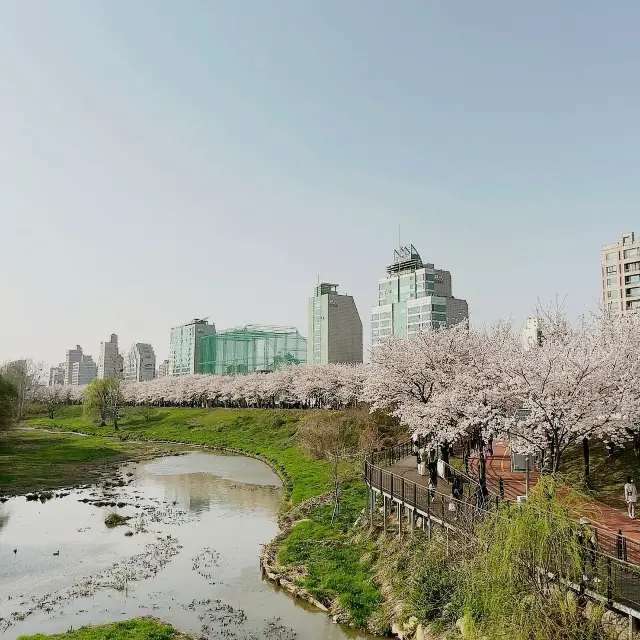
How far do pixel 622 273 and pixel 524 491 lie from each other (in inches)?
3334

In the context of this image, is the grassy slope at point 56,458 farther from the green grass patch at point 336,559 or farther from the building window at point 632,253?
the building window at point 632,253

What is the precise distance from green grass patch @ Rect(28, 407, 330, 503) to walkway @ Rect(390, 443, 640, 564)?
10.7m

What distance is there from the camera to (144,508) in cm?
4156

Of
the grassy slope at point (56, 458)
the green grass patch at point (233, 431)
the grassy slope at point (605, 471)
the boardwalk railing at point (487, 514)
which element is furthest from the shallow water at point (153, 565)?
the grassy slope at point (605, 471)

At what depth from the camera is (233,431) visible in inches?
3472

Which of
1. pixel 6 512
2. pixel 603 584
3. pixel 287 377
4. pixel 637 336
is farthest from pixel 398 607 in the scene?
pixel 287 377

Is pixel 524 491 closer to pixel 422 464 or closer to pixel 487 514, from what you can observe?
pixel 422 464

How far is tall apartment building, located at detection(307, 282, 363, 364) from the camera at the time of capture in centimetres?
18900

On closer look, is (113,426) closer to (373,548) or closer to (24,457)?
(24,457)

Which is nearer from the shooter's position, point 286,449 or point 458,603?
point 458,603

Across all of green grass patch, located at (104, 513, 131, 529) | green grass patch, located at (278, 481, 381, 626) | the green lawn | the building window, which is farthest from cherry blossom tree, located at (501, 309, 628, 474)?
the building window

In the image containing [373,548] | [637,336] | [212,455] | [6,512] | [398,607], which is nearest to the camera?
[398,607]

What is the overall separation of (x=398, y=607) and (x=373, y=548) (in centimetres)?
659

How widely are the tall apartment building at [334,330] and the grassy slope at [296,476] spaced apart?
77257 millimetres
